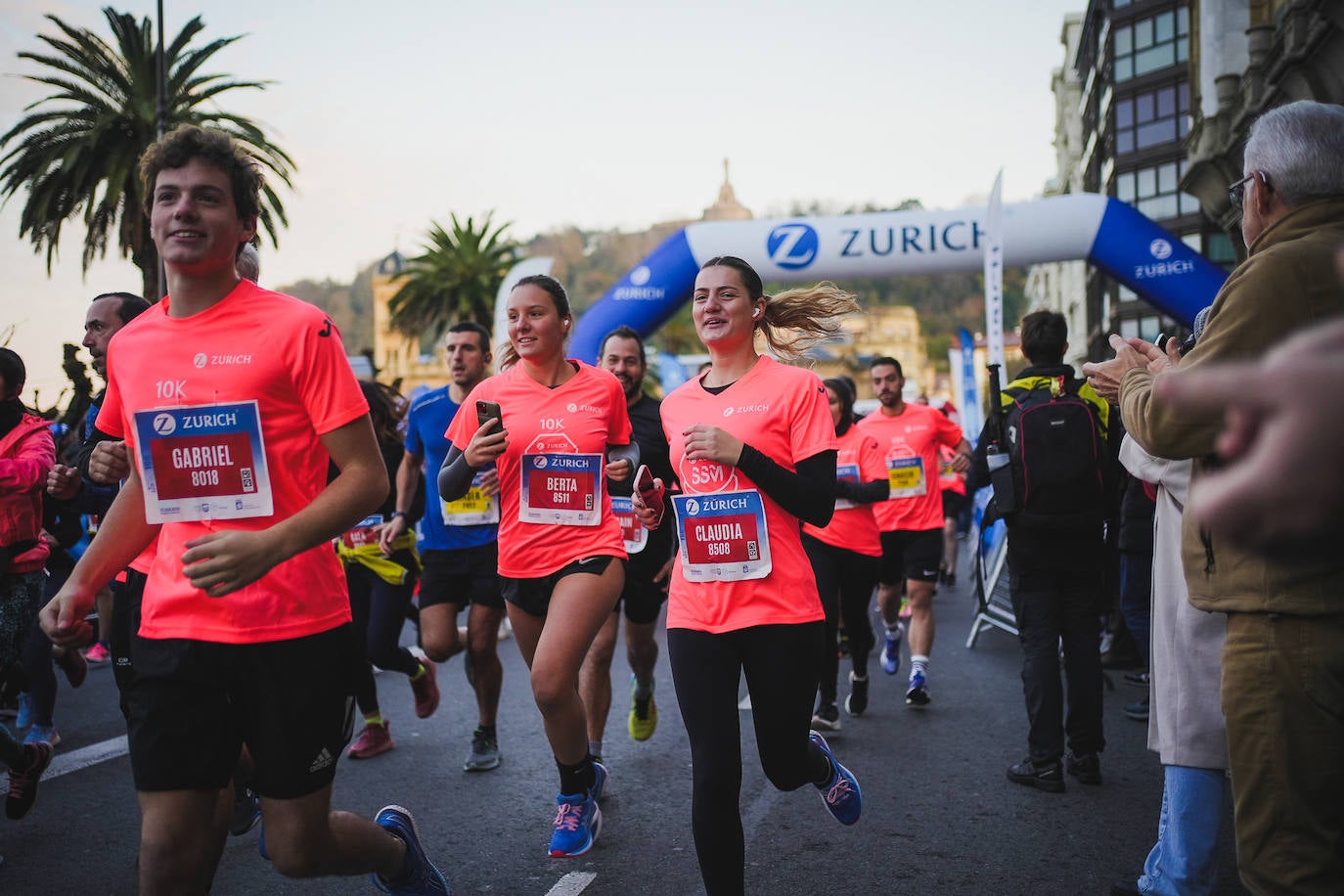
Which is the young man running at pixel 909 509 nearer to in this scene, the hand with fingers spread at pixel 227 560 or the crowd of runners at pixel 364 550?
the crowd of runners at pixel 364 550

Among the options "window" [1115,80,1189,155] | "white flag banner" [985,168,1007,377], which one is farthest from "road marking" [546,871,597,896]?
"window" [1115,80,1189,155]

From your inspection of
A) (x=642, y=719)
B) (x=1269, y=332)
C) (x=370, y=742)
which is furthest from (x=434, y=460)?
(x=1269, y=332)

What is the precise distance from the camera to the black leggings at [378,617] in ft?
19.3

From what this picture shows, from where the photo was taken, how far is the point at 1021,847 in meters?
4.34

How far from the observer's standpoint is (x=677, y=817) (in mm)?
4766

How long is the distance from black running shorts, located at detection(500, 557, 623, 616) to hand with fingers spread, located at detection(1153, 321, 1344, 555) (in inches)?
137

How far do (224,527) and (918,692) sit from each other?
5.25 metres

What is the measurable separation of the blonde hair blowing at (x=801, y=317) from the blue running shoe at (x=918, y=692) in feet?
11.0

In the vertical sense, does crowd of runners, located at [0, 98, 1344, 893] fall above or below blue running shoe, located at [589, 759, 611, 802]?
above

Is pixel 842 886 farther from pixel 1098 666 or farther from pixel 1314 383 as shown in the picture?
pixel 1314 383

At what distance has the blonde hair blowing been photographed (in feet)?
14.0

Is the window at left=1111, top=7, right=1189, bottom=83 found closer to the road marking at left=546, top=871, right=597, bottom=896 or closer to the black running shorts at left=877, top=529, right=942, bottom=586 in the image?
the black running shorts at left=877, top=529, right=942, bottom=586

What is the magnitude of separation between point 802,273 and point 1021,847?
9.79m

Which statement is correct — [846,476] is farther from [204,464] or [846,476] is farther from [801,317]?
[204,464]
